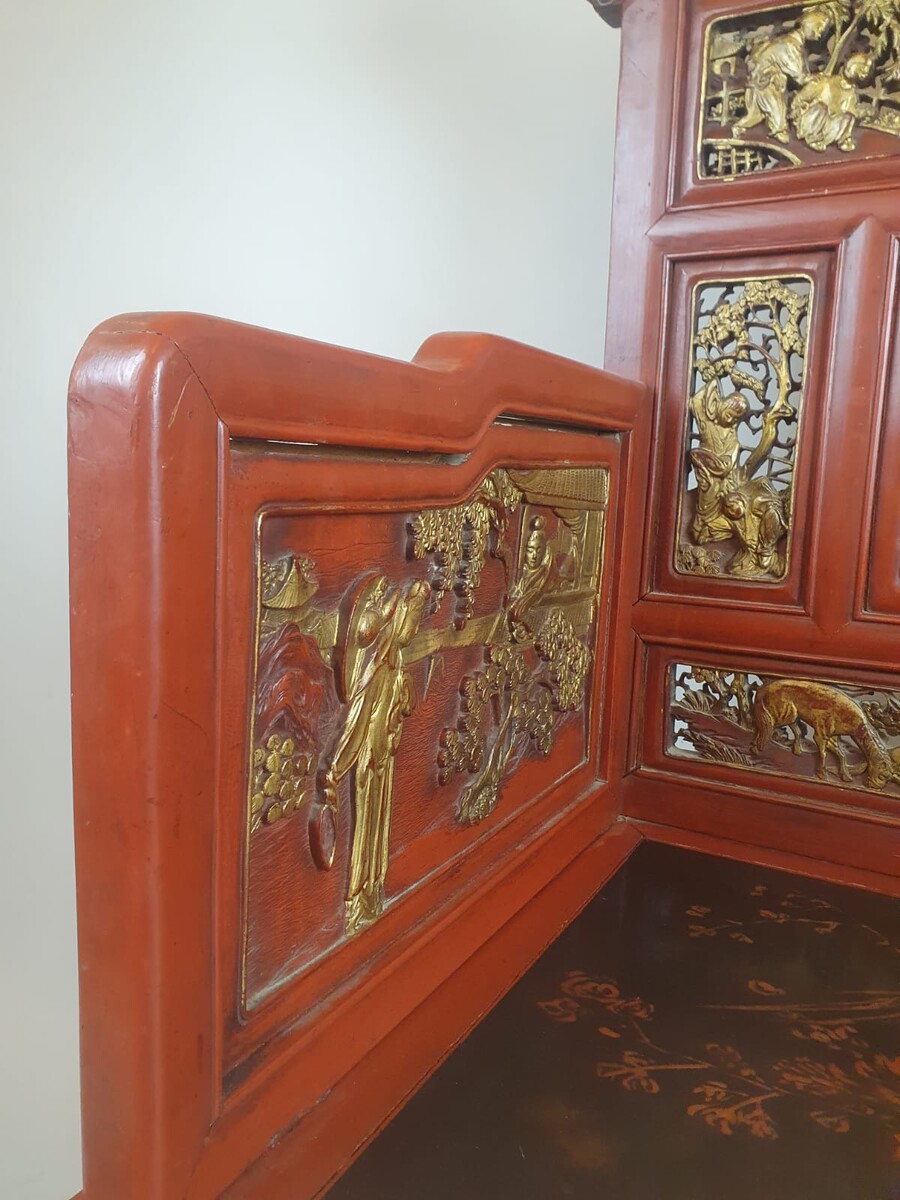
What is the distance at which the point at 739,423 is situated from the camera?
3.65ft

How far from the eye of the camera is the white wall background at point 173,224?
1.63 metres

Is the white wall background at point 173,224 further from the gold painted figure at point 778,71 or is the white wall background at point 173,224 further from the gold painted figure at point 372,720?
the gold painted figure at point 372,720

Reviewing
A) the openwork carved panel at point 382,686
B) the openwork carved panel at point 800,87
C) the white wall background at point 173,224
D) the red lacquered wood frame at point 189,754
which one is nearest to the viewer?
the red lacquered wood frame at point 189,754

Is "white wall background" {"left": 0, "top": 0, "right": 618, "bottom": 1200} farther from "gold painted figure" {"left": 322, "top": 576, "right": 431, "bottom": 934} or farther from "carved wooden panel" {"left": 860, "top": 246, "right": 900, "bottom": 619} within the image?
"gold painted figure" {"left": 322, "top": 576, "right": 431, "bottom": 934}

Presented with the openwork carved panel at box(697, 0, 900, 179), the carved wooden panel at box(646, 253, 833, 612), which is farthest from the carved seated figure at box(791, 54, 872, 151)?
the carved wooden panel at box(646, 253, 833, 612)

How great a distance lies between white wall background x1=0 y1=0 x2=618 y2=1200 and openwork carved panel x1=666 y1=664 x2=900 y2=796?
0.70 meters

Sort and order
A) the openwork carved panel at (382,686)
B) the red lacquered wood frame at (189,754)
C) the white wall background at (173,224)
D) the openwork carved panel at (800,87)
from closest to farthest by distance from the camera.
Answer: the red lacquered wood frame at (189,754), the openwork carved panel at (382,686), the openwork carved panel at (800,87), the white wall background at (173,224)

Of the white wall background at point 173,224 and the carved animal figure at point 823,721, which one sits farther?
the white wall background at point 173,224

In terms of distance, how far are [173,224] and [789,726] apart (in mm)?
1485

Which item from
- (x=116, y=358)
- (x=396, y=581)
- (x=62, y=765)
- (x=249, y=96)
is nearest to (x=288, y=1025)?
(x=396, y=581)

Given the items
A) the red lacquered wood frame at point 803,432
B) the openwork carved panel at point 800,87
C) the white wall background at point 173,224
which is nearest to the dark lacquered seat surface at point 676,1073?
the red lacquered wood frame at point 803,432

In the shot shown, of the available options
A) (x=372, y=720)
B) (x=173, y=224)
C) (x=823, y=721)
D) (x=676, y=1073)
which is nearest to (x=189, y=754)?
(x=372, y=720)

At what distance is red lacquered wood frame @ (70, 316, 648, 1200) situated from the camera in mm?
458

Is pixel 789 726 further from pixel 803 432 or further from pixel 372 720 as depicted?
pixel 372 720
